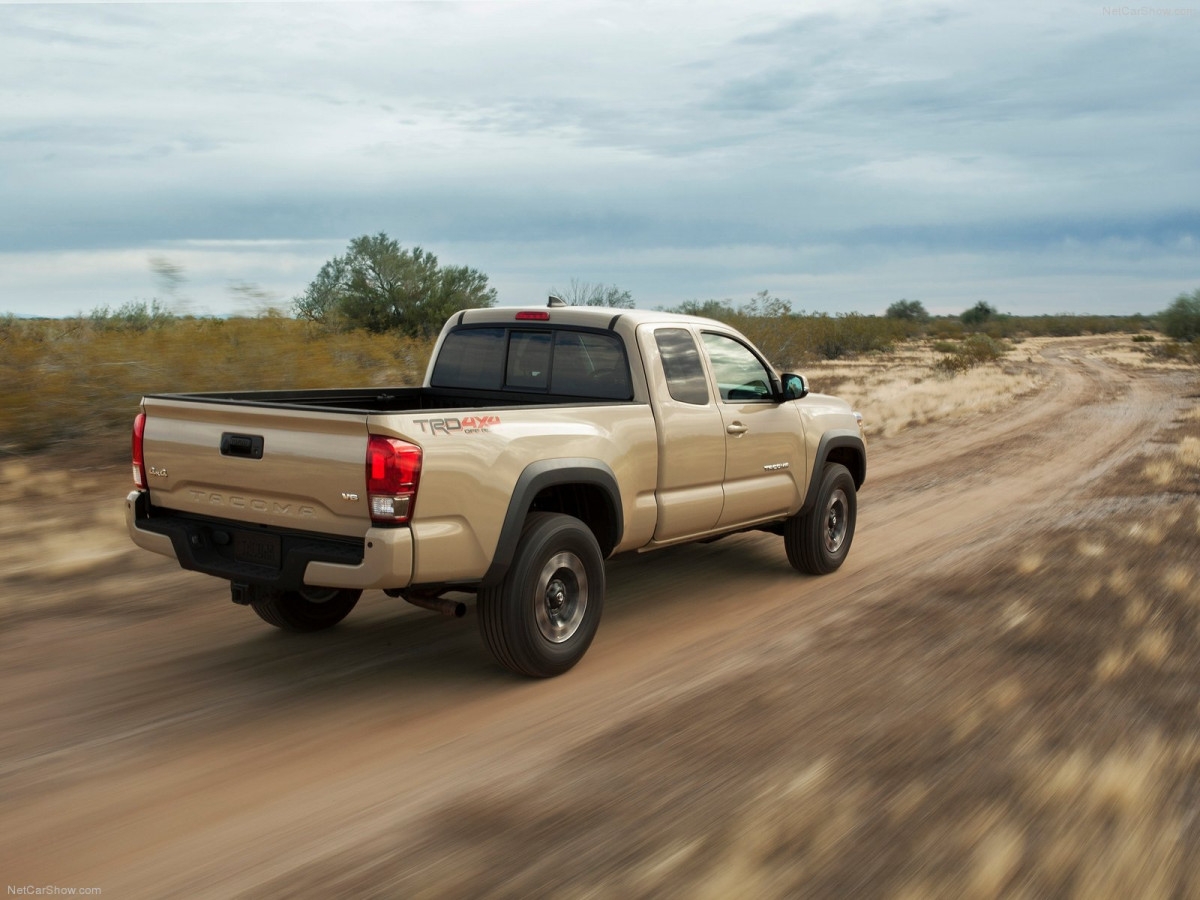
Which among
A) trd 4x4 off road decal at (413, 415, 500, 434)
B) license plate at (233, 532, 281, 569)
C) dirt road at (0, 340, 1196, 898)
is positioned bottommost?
dirt road at (0, 340, 1196, 898)

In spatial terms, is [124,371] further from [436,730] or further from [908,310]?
[908,310]

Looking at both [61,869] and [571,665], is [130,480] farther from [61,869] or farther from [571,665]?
[61,869]

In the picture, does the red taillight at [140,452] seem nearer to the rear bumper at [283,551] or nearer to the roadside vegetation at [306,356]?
the rear bumper at [283,551]

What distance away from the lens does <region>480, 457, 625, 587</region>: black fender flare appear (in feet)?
16.3

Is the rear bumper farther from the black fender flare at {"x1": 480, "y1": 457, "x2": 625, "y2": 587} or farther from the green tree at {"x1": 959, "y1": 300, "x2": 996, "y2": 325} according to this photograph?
the green tree at {"x1": 959, "y1": 300, "x2": 996, "y2": 325}

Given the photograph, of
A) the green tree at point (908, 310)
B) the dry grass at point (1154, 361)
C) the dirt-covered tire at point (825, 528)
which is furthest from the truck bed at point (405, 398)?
the green tree at point (908, 310)

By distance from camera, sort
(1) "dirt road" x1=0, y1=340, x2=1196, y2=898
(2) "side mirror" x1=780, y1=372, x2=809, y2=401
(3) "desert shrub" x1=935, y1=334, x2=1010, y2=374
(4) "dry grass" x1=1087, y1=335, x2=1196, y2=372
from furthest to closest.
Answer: (4) "dry grass" x1=1087, y1=335, x2=1196, y2=372
(3) "desert shrub" x1=935, y1=334, x2=1010, y2=374
(2) "side mirror" x1=780, y1=372, x2=809, y2=401
(1) "dirt road" x1=0, y1=340, x2=1196, y2=898

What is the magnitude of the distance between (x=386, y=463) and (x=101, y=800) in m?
1.70

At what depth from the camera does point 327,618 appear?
20.8ft

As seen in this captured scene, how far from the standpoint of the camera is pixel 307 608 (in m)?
6.21

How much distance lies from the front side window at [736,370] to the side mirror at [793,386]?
11 centimetres

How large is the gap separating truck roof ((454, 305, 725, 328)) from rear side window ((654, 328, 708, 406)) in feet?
0.38

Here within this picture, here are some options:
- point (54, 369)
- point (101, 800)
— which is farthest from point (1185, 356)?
point (101, 800)

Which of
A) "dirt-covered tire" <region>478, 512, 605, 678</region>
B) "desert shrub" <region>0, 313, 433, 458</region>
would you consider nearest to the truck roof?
"dirt-covered tire" <region>478, 512, 605, 678</region>
